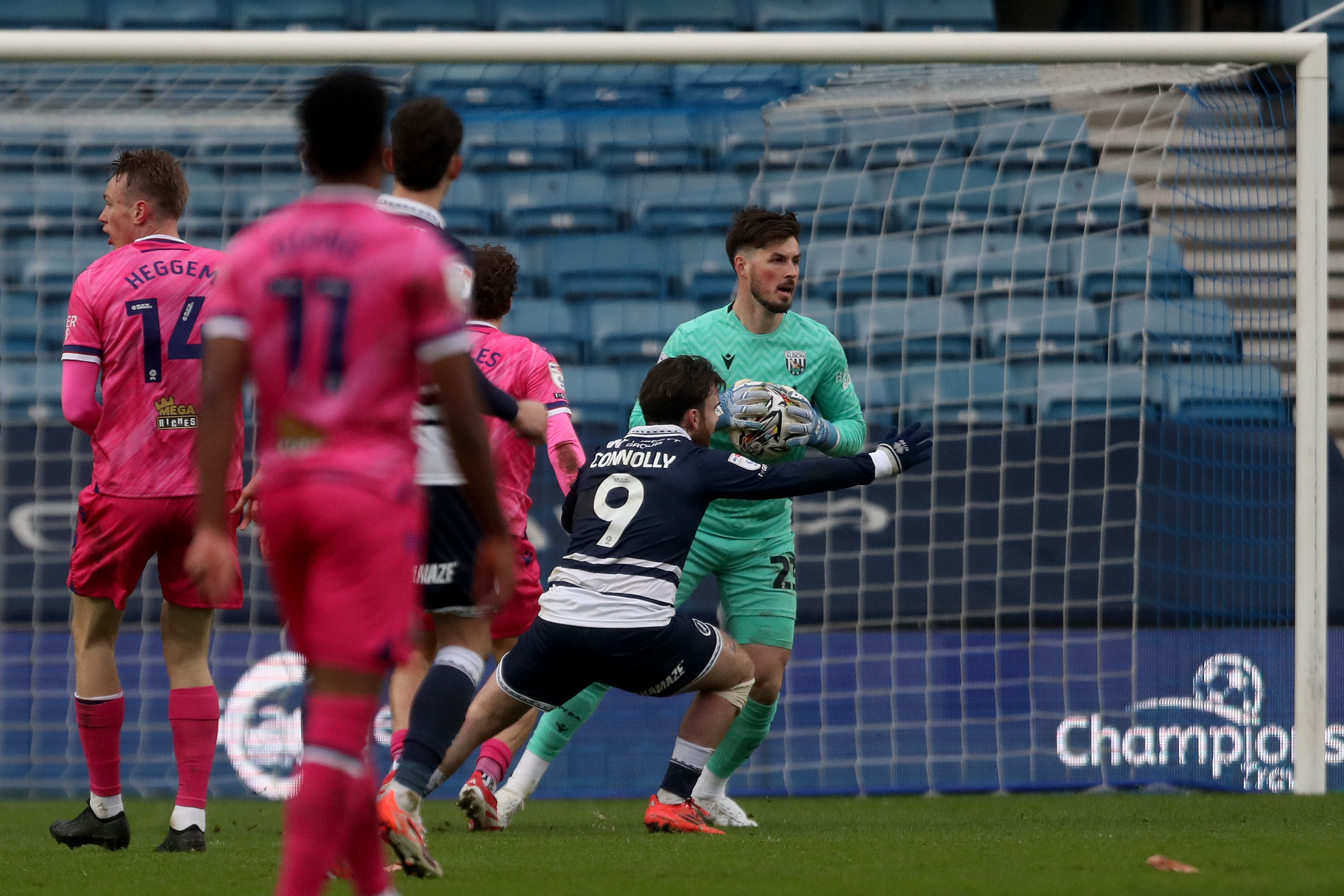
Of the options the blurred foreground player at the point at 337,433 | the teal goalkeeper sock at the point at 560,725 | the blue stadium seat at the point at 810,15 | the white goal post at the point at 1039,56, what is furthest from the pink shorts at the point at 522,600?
the blue stadium seat at the point at 810,15

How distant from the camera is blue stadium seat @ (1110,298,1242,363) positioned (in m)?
6.77

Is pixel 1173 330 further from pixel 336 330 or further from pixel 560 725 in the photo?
pixel 336 330

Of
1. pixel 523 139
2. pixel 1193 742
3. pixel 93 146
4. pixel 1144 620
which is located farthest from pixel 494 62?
pixel 1193 742

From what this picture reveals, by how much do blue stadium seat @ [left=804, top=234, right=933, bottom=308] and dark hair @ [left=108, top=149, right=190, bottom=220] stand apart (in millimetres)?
3898

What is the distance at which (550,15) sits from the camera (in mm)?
9867

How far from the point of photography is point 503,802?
459 centimetres

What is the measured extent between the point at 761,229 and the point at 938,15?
569 cm

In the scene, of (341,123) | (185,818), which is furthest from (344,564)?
(185,818)

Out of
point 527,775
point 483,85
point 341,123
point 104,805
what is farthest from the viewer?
point 483,85

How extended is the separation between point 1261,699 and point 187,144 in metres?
5.59

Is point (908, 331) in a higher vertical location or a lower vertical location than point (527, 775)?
higher

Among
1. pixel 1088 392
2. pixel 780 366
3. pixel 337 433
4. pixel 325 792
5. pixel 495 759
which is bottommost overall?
pixel 495 759

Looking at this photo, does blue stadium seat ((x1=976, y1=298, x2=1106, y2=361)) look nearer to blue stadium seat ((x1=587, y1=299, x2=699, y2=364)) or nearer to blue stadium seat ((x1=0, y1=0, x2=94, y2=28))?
blue stadium seat ((x1=587, y1=299, x2=699, y2=364))

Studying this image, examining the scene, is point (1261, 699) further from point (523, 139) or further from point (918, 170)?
point (523, 139)
